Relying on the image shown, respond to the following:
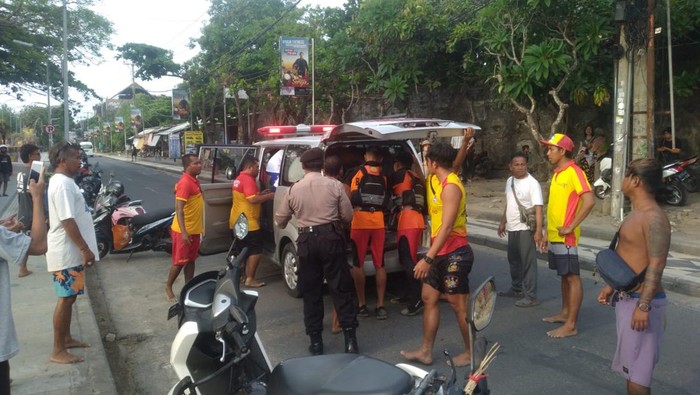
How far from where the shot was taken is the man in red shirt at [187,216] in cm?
574

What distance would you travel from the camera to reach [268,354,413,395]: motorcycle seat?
85.3 inches

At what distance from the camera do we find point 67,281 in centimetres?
427

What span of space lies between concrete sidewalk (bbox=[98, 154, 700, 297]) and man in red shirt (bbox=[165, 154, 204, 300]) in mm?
5085

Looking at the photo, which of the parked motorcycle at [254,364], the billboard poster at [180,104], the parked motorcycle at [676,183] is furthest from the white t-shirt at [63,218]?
the billboard poster at [180,104]

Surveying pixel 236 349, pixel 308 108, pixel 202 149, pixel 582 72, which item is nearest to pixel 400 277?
pixel 202 149

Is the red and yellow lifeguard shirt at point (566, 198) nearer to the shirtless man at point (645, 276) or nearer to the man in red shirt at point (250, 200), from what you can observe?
the shirtless man at point (645, 276)

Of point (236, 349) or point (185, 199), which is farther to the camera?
point (185, 199)

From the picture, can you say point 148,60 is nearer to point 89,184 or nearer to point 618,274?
point 89,184

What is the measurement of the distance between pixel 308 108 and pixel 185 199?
18.5m

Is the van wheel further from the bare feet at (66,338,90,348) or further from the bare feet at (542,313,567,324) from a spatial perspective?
the bare feet at (542,313,567,324)

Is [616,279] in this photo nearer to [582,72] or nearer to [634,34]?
[634,34]

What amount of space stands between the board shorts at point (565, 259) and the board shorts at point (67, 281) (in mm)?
4104

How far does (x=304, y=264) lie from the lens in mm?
4398

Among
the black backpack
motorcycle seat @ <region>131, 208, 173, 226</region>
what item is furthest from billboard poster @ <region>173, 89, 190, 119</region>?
the black backpack
